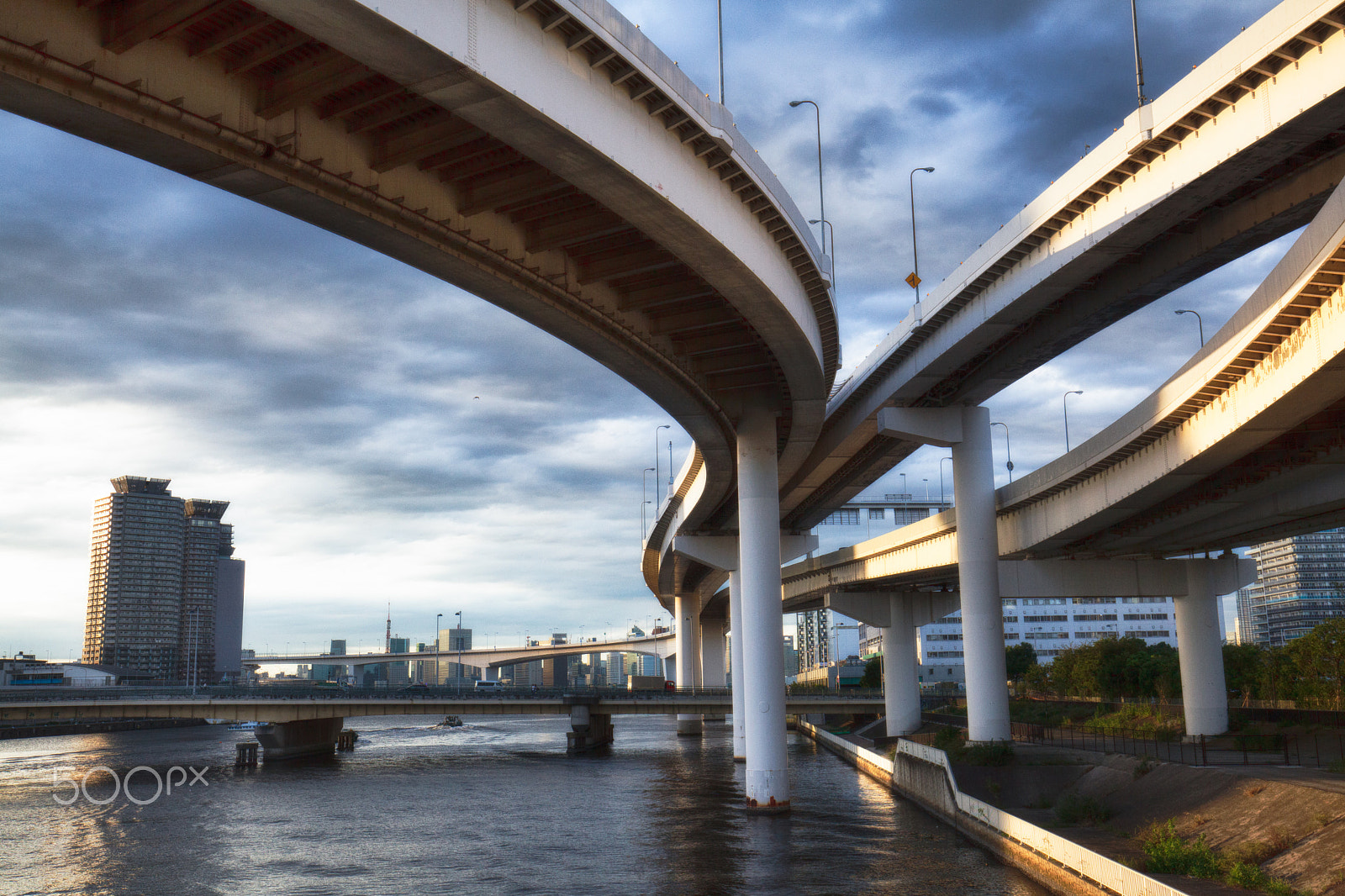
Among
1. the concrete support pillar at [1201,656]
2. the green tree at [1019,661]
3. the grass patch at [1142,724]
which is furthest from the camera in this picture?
the green tree at [1019,661]

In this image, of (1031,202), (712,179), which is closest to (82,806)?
(712,179)

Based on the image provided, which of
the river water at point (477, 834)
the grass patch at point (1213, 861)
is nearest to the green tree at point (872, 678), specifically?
the river water at point (477, 834)

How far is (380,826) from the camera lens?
4028 centimetres

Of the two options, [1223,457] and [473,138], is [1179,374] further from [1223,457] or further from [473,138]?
[473,138]

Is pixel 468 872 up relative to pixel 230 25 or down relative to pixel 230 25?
down

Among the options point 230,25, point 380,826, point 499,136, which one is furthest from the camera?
point 380,826

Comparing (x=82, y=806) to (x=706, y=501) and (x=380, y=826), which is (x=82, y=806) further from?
(x=706, y=501)

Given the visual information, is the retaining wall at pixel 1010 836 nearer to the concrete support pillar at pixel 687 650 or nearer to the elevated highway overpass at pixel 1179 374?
the elevated highway overpass at pixel 1179 374

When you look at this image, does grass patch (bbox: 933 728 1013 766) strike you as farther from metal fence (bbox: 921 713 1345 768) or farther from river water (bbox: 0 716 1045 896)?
river water (bbox: 0 716 1045 896)

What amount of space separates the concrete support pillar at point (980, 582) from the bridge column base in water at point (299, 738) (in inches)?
2109

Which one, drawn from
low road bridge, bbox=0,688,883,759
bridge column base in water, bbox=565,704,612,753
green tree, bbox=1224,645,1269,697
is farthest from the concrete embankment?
green tree, bbox=1224,645,1269,697

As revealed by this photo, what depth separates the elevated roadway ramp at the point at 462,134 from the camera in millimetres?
14023

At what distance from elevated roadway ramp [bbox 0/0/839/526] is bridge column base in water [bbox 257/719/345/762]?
59500mm

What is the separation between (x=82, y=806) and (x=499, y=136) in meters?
46.2
